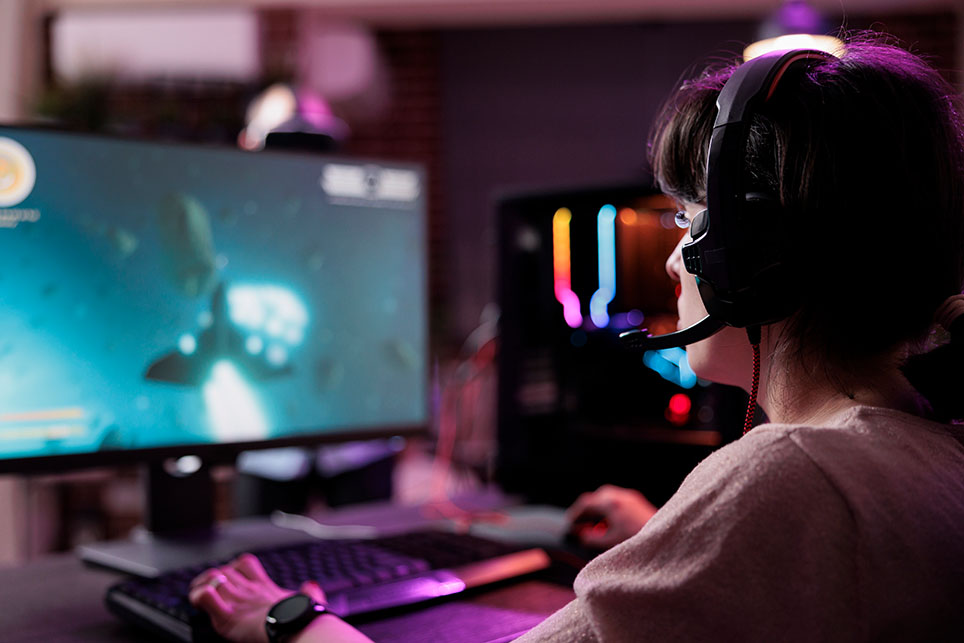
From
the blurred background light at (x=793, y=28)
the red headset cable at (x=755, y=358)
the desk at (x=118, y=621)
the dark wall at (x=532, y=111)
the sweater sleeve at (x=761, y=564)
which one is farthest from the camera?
the dark wall at (x=532, y=111)

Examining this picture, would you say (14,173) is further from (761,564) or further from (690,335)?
(761,564)

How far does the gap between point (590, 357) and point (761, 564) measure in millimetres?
794

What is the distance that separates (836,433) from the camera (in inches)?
20.4

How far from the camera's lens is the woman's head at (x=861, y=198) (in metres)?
0.54

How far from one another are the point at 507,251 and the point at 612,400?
0.98 ft

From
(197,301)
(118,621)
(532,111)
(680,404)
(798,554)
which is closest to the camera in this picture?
(798,554)

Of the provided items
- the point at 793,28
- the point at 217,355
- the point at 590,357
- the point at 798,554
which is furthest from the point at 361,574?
the point at 793,28

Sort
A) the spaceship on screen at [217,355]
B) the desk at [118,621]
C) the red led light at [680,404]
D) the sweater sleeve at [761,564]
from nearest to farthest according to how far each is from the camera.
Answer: the sweater sleeve at [761,564] < the desk at [118,621] < the spaceship on screen at [217,355] < the red led light at [680,404]

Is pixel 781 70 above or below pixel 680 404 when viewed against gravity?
above

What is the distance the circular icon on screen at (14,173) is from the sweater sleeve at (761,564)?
2.41ft

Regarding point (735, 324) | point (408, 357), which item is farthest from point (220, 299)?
point (735, 324)

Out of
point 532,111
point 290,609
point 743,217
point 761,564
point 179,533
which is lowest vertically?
point 179,533

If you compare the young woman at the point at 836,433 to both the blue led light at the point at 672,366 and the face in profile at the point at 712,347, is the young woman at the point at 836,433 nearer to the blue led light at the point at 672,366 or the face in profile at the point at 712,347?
the face in profile at the point at 712,347

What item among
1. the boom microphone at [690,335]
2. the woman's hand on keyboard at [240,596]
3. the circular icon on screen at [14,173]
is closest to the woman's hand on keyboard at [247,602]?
the woman's hand on keyboard at [240,596]
